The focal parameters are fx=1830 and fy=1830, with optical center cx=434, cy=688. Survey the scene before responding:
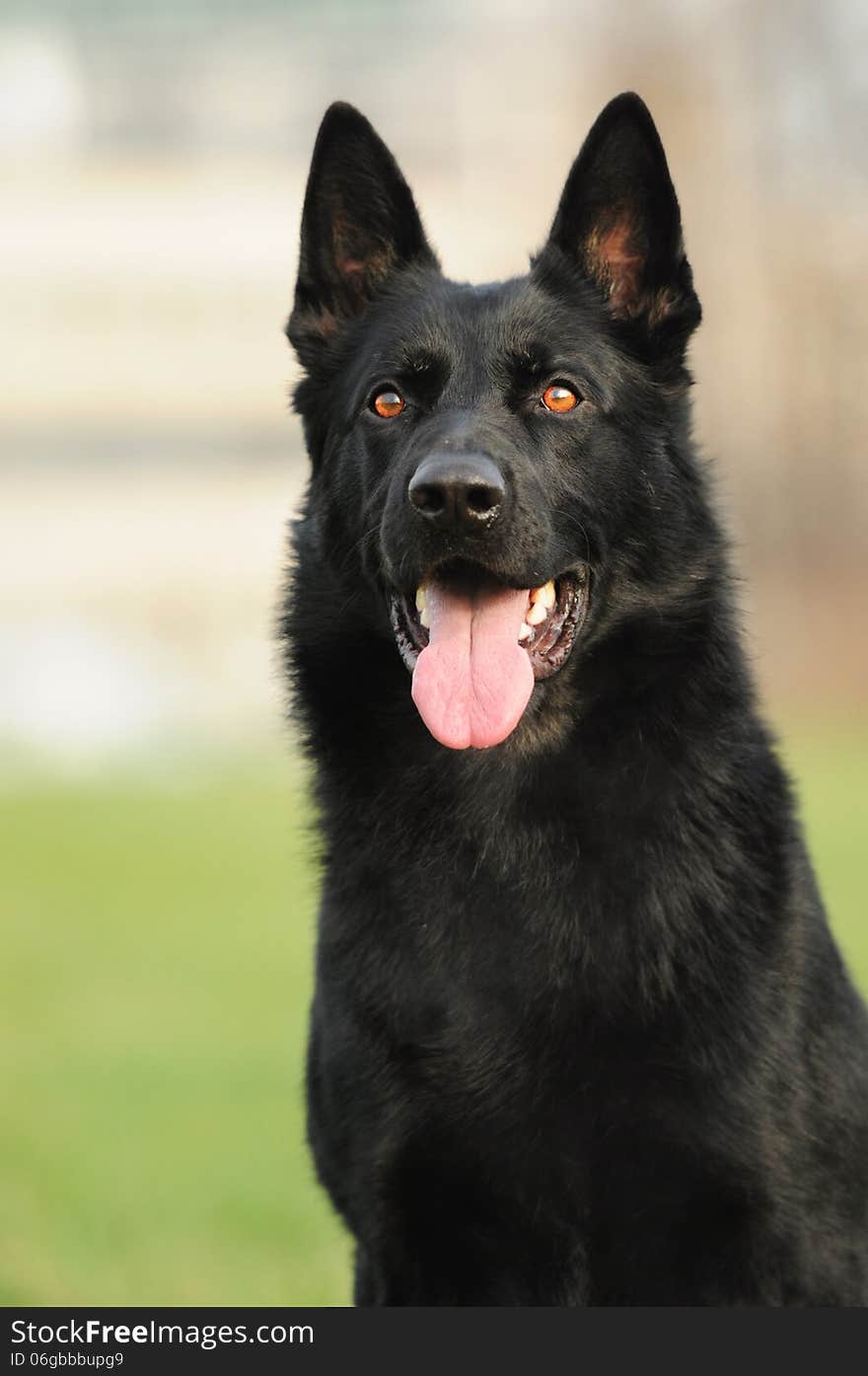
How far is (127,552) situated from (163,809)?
607 inches

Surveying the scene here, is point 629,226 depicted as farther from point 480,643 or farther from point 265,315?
point 265,315

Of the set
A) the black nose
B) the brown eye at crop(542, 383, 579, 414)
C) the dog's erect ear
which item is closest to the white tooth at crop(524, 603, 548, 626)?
the black nose

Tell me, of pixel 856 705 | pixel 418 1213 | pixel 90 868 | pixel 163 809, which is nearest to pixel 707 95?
pixel 856 705

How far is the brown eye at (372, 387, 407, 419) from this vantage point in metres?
3.64

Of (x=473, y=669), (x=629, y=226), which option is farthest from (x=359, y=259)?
(x=473, y=669)

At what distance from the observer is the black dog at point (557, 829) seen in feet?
10.5

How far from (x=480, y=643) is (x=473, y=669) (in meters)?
0.06

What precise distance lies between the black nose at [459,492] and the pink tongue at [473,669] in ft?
0.62

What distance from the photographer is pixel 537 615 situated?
135 inches

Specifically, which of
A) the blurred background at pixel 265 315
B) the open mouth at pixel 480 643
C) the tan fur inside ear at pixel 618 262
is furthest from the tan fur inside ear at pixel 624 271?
the blurred background at pixel 265 315

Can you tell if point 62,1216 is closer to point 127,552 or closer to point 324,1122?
point 324,1122

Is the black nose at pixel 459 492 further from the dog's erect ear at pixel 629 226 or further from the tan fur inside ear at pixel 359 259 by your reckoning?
the tan fur inside ear at pixel 359 259

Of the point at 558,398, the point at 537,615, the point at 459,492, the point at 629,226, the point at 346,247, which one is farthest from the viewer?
the point at 346,247

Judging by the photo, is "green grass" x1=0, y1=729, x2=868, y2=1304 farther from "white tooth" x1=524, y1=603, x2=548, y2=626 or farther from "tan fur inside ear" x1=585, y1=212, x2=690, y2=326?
Answer: "tan fur inside ear" x1=585, y1=212, x2=690, y2=326
